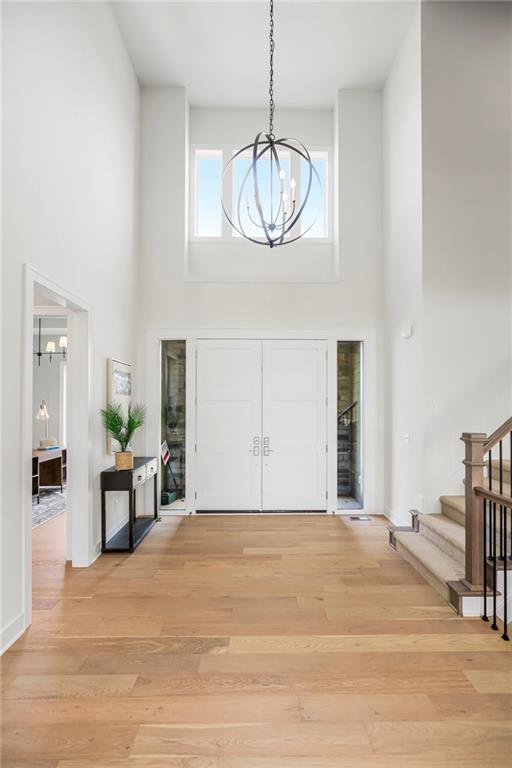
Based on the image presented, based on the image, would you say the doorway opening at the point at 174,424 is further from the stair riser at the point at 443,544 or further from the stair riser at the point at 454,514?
the stair riser at the point at 454,514

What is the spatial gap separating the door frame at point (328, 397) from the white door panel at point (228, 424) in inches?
4.1

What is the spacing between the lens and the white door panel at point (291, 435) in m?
5.90

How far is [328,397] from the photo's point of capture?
19.4 feet

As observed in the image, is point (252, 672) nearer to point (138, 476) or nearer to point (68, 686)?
point (68, 686)

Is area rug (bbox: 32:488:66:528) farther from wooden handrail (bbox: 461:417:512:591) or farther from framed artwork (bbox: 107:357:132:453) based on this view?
wooden handrail (bbox: 461:417:512:591)

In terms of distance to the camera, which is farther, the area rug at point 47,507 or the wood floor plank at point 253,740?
the area rug at point 47,507

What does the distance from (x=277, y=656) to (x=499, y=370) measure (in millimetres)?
3474

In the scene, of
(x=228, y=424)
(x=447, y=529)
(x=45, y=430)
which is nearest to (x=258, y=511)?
(x=228, y=424)

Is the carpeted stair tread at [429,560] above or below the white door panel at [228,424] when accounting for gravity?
below

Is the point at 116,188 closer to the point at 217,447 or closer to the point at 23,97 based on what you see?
the point at 23,97

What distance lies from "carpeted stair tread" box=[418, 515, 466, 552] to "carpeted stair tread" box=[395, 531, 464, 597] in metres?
0.13

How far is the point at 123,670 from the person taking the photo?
2455 millimetres

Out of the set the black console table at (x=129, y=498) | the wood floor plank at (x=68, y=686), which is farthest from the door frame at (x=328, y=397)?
the wood floor plank at (x=68, y=686)

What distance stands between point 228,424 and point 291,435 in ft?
2.74
